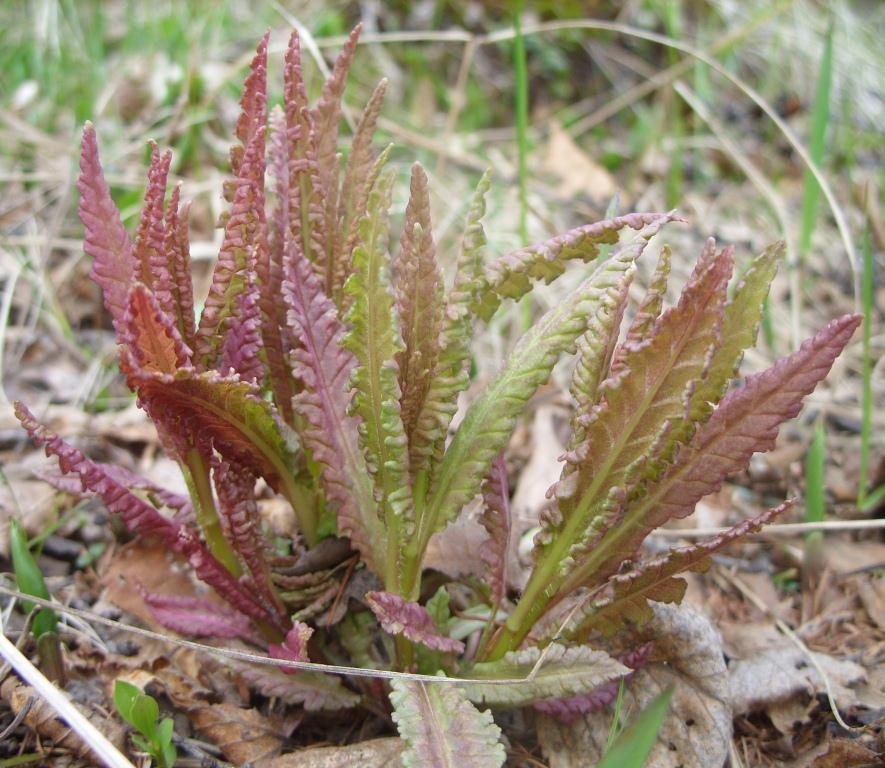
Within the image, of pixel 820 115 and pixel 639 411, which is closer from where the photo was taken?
pixel 639 411

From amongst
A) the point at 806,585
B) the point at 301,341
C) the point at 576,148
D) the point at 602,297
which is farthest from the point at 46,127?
the point at 806,585

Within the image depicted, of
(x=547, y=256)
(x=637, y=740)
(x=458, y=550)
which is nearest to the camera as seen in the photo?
(x=637, y=740)

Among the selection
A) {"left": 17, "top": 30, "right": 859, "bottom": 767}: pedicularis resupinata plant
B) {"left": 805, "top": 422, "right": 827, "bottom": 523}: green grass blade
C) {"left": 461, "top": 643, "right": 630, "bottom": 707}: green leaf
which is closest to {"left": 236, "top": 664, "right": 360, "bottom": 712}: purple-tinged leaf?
{"left": 17, "top": 30, "right": 859, "bottom": 767}: pedicularis resupinata plant

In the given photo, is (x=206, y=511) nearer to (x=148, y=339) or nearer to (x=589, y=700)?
(x=148, y=339)

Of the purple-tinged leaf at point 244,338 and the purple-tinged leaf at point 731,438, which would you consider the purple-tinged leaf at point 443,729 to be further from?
the purple-tinged leaf at point 244,338

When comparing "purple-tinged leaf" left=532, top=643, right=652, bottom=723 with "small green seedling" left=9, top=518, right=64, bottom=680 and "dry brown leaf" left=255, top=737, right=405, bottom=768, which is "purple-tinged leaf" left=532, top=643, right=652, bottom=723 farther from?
"small green seedling" left=9, top=518, right=64, bottom=680

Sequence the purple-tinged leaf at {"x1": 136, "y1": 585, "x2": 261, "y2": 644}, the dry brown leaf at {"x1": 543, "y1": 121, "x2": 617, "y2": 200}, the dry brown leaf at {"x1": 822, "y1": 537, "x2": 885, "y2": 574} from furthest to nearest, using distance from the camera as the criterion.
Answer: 1. the dry brown leaf at {"x1": 543, "y1": 121, "x2": 617, "y2": 200}
2. the dry brown leaf at {"x1": 822, "y1": 537, "x2": 885, "y2": 574}
3. the purple-tinged leaf at {"x1": 136, "y1": 585, "x2": 261, "y2": 644}

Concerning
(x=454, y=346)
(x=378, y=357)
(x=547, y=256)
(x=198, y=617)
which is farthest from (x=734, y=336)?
(x=198, y=617)
